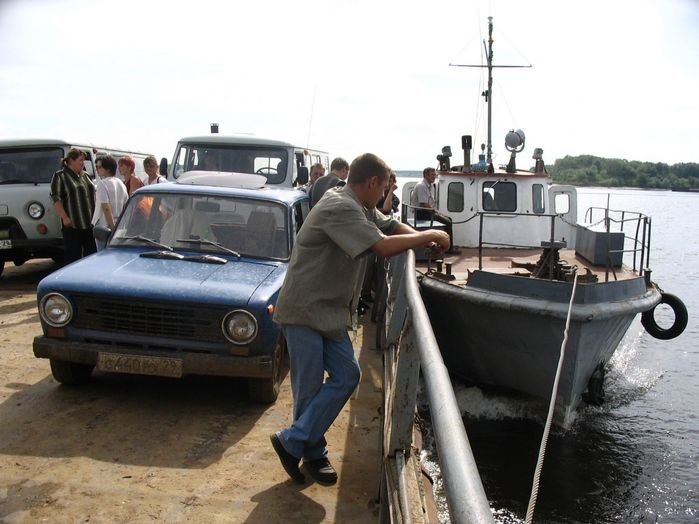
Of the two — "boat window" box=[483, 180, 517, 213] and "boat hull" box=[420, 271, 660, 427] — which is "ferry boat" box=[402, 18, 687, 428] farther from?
"boat window" box=[483, 180, 517, 213]

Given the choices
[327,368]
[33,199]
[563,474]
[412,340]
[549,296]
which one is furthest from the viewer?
[33,199]

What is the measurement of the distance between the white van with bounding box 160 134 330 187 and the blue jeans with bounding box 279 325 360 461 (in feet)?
26.3

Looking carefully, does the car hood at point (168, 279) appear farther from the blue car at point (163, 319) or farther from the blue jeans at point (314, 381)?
the blue jeans at point (314, 381)

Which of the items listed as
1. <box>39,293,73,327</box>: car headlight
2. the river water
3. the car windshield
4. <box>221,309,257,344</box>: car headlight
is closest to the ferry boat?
the river water

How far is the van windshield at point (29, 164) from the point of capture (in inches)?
426

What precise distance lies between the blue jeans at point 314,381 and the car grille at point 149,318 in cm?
138

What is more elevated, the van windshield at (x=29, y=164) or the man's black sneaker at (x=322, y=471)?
the van windshield at (x=29, y=164)

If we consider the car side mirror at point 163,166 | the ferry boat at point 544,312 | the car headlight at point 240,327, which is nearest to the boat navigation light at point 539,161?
the ferry boat at point 544,312

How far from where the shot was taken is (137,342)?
17.0ft

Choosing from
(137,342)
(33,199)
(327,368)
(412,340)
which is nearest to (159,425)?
(137,342)

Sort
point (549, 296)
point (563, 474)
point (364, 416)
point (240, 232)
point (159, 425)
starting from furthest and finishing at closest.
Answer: point (563, 474)
point (549, 296)
point (240, 232)
point (364, 416)
point (159, 425)

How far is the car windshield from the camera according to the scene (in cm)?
622

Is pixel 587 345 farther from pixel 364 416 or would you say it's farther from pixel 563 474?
pixel 364 416

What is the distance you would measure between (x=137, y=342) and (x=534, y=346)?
477 centimetres
